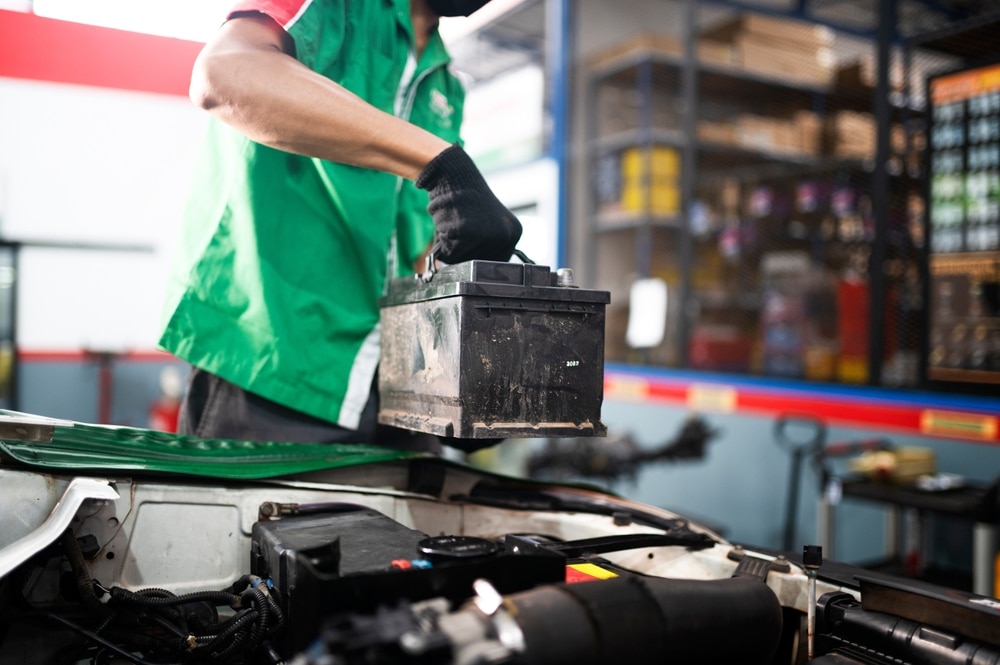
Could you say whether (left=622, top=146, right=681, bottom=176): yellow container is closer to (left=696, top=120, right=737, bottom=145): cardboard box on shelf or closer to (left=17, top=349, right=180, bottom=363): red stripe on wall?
(left=696, top=120, right=737, bottom=145): cardboard box on shelf

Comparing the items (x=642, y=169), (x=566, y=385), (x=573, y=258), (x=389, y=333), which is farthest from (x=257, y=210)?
(x=573, y=258)

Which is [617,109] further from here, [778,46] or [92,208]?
[92,208]

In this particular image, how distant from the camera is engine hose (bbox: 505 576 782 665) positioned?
61cm

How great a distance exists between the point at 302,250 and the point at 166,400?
172 inches

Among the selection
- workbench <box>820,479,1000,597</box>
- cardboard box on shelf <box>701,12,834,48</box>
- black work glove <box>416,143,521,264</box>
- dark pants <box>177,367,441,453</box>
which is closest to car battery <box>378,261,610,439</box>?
black work glove <box>416,143,521,264</box>

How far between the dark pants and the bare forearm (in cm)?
41

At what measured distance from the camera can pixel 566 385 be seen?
3.20ft

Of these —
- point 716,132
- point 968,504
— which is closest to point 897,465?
point 968,504

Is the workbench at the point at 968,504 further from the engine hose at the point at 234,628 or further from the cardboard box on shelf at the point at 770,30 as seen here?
the cardboard box on shelf at the point at 770,30

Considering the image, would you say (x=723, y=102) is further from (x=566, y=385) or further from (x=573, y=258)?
(x=566, y=385)

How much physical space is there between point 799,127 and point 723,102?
566 mm

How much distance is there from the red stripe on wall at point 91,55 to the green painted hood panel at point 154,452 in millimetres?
616

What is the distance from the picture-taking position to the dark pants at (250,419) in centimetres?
123

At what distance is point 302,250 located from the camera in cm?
124
